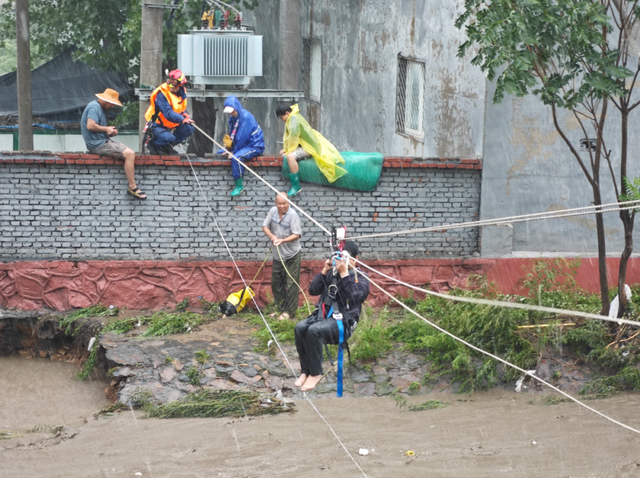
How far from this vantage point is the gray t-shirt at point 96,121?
10.7 m

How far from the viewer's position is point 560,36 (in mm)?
8570

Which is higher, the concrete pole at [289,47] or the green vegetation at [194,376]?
the concrete pole at [289,47]

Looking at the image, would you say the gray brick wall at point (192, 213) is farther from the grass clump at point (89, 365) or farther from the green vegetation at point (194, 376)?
the green vegetation at point (194, 376)

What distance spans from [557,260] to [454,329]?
206cm

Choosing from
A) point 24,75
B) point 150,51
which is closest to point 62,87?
point 24,75

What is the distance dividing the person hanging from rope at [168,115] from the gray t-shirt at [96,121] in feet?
1.95

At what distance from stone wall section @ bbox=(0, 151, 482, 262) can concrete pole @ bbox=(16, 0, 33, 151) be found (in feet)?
18.0

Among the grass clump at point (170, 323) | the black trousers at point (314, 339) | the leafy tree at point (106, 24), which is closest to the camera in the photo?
the black trousers at point (314, 339)

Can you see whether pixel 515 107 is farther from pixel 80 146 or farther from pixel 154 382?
pixel 80 146

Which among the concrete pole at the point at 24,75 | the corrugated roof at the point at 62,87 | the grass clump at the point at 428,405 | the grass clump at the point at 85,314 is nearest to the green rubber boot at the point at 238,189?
the grass clump at the point at 85,314

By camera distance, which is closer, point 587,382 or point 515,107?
point 587,382

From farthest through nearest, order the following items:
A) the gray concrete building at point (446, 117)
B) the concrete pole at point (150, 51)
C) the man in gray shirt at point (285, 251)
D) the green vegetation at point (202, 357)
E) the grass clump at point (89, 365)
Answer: the concrete pole at point (150, 51) → the gray concrete building at point (446, 117) → the man in gray shirt at point (285, 251) → the grass clump at point (89, 365) → the green vegetation at point (202, 357)

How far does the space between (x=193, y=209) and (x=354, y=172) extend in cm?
226

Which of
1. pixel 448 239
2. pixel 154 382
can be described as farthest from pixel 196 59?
pixel 154 382
